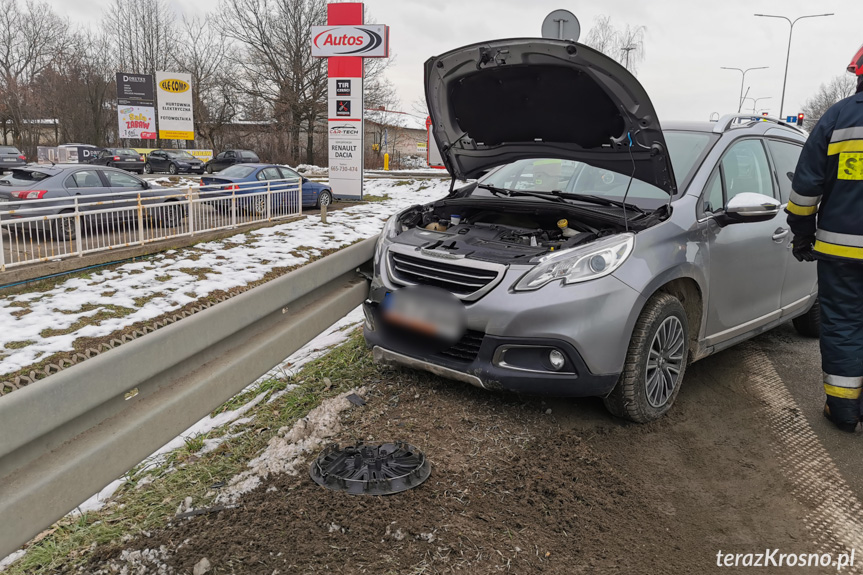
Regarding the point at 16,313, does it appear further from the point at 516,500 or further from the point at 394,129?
the point at 394,129

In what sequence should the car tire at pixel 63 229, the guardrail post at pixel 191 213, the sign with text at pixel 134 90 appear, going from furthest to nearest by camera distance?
the sign with text at pixel 134 90, the guardrail post at pixel 191 213, the car tire at pixel 63 229

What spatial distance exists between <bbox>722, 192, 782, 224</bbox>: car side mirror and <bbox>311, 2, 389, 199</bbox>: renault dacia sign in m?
17.8

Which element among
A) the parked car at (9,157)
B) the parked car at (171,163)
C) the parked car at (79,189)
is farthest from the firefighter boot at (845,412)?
the parked car at (171,163)

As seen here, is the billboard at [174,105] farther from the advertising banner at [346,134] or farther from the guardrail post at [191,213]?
the guardrail post at [191,213]

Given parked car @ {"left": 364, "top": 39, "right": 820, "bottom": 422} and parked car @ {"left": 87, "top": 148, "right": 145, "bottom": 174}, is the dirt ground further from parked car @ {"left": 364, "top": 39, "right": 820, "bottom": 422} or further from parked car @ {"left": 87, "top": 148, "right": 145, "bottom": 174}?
parked car @ {"left": 87, "top": 148, "right": 145, "bottom": 174}

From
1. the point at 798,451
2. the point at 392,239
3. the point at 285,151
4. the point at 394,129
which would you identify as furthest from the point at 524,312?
the point at 394,129

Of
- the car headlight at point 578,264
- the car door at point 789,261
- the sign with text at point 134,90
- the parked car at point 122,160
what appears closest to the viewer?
the car headlight at point 578,264

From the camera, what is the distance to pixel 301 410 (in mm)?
4215

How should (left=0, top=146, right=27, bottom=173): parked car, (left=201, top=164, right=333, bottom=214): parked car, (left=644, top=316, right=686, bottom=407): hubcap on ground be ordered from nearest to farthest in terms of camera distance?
(left=644, top=316, right=686, bottom=407): hubcap on ground, (left=201, top=164, right=333, bottom=214): parked car, (left=0, top=146, right=27, bottom=173): parked car

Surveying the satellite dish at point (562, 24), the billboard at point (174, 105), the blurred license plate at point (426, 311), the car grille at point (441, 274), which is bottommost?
the blurred license plate at point (426, 311)

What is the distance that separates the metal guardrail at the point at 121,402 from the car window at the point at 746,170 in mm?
3100

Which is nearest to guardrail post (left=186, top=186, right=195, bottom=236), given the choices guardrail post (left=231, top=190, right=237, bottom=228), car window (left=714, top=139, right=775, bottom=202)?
guardrail post (left=231, top=190, right=237, bottom=228)

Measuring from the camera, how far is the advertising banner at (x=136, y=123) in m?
42.4

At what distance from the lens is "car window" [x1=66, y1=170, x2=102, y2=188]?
1437cm
